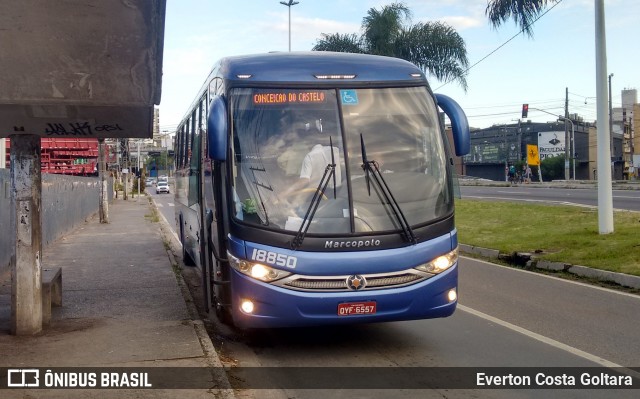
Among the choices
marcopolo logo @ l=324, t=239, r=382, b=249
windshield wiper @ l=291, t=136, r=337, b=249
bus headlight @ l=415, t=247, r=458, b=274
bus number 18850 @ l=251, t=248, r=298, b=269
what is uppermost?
windshield wiper @ l=291, t=136, r=337, b=249

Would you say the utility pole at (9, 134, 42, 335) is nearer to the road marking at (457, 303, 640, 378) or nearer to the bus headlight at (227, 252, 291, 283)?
the bus headlight at (227, 252, 291, 283)

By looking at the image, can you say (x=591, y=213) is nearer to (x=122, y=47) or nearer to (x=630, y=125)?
(x=122, y=47)

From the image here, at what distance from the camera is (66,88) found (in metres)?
6.83

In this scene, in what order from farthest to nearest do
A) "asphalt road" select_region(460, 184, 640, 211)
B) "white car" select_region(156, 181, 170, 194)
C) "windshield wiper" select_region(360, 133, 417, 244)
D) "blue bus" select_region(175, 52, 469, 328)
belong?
1. "white car" select_region(156, 181, 170, 194)
2. "asphalt road" select_region(460, 184, 640, 211)
3. "windshield wiper" select_region(360, 133, 417, 244)
4. "blue bus" select_region(175, 52, 469, 328)

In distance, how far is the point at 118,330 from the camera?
8.30 m

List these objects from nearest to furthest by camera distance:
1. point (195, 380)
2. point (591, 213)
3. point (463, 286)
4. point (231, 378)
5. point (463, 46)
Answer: point (195, 380)
point (231, 378)
point (463, 286)
point (591, 213)
point (463, 46)

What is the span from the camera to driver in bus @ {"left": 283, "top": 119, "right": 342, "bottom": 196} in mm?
7305

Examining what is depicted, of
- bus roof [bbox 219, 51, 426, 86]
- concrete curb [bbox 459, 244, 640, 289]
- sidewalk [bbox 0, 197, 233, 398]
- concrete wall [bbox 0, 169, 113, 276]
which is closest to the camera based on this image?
sidewalk [bbox 0, 197, 233, 398]

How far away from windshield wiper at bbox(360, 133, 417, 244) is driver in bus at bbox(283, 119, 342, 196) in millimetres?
280

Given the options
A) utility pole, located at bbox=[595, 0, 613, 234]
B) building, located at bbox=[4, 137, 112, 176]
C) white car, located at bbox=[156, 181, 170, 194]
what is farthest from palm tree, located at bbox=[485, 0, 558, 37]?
white car, located at bbox=[156, 181, 170, 194]

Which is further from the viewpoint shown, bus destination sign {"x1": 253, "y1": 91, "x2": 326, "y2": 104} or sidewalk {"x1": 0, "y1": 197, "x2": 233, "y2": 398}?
bus destination sign {"x1": 253, "y1": 91, "x2": 326, "y2": 104}

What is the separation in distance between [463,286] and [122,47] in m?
7.12

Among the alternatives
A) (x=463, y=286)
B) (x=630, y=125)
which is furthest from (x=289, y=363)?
(x=630, y=125)

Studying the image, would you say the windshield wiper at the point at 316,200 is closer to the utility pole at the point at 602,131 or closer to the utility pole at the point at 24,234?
the utility pole at the point at 24,234
